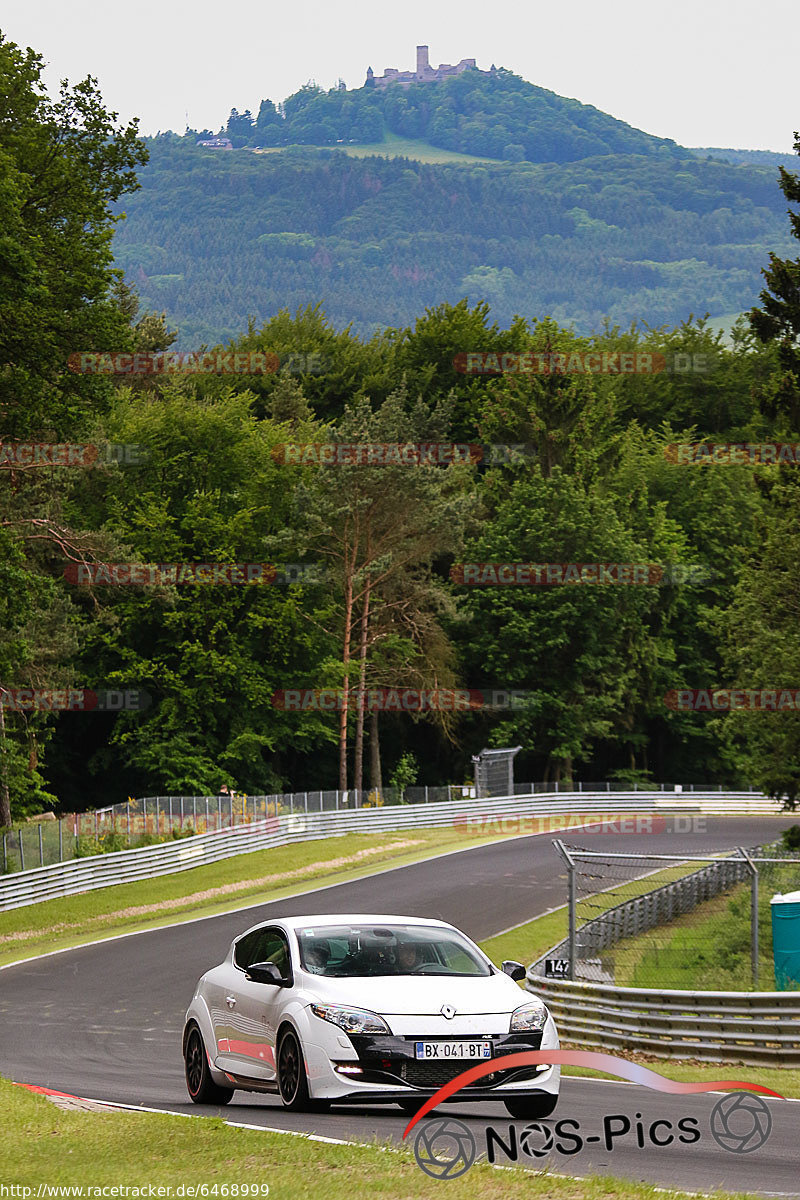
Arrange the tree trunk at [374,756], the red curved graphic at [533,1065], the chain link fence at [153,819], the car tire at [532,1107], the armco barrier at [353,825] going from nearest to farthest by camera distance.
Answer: the red curved graphic at [533,1065], the car tire at [532,1107], the chain link fence at [153,819], the armco barrier at [353,825], the tree trunk at [374,756]

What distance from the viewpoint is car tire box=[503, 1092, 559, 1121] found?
10.5m

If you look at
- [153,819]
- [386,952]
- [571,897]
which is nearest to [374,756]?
[153,819]

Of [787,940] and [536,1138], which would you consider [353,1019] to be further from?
[787,940]

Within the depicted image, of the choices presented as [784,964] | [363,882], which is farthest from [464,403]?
[784,964]

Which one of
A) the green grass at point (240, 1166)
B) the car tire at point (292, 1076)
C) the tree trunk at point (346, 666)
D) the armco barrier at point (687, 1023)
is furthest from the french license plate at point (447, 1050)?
the tree trunk at point (346, 666)

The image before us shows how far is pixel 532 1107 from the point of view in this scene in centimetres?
1062

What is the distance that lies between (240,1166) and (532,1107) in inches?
115

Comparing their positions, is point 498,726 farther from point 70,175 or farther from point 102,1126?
point 102,1126

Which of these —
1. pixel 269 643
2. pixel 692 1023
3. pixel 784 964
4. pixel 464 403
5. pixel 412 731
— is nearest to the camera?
pixel 692 1023

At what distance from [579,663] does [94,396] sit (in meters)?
39.5

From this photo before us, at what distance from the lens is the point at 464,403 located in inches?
3287

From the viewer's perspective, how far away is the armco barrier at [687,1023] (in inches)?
630

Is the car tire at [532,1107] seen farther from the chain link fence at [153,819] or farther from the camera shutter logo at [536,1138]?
the chain link fence at [153,819]

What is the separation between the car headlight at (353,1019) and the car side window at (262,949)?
1080mm
